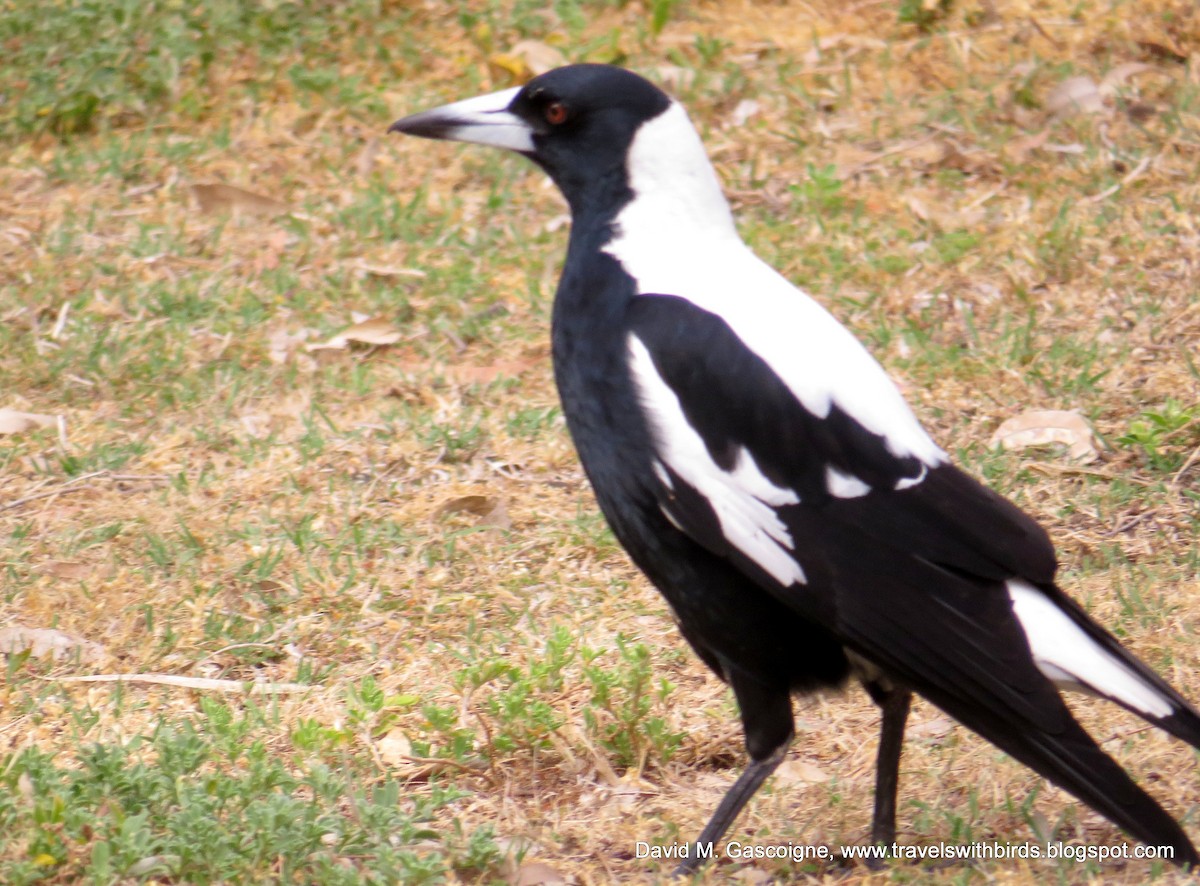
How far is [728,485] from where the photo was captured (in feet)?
5.51

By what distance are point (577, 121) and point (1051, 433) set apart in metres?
1.04

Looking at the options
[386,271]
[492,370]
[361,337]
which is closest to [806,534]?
[492,370]

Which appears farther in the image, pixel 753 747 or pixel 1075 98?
pixel 1075 98

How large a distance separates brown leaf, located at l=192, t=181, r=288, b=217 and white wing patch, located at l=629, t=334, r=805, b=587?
6.71ft

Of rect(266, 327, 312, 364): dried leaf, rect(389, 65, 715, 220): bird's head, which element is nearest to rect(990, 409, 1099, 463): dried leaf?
rect(389, 65, 715, 220): bird's head

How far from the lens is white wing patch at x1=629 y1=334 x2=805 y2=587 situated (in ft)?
5.44

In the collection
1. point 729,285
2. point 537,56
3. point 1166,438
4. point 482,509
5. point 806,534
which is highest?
point 729,285

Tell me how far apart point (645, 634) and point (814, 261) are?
1.18 metres

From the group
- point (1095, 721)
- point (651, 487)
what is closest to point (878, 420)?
point (651, 487)

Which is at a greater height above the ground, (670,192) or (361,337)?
(670,192)

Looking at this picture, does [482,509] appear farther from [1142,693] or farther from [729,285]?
[1142,693]

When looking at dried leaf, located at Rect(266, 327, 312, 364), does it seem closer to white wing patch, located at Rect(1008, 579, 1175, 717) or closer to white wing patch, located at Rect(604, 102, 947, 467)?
white wing patch, located at Rect(604, 102, 947, 467)

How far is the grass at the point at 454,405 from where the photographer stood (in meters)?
1.86

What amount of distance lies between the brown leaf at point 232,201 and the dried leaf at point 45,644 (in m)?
Answer: 1.56
